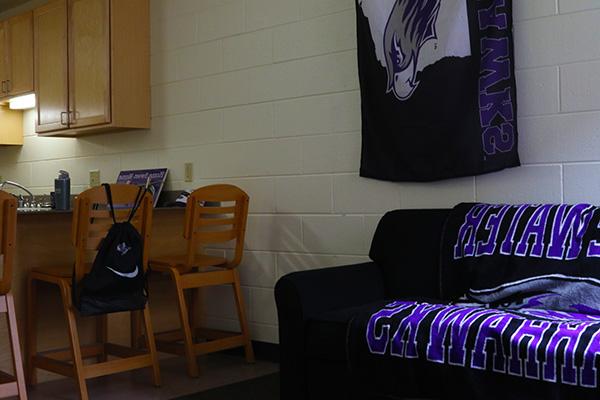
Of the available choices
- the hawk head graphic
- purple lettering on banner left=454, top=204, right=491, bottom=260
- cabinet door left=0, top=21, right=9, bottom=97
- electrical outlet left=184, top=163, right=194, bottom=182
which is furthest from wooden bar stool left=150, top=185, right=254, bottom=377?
cabinet door left=0, top=21, right=9, bottom=97

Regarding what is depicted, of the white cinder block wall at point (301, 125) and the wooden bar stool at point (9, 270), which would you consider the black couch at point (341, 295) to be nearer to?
the white cinder block wall at point (301, 125)

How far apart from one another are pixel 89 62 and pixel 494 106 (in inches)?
114

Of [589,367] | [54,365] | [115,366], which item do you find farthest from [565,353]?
[54,365]

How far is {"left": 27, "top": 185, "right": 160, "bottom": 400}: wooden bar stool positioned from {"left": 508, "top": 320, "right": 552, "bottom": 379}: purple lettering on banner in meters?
1.94

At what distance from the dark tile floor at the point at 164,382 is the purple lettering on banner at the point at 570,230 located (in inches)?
69.4

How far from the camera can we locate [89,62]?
4824mm

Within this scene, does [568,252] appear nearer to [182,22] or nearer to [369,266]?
[369,266]

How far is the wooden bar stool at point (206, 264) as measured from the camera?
378cm

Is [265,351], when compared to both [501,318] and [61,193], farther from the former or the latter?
[501,318]

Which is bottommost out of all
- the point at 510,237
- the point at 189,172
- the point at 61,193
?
the point at 510,237

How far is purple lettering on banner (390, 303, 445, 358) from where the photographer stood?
2.38 metres

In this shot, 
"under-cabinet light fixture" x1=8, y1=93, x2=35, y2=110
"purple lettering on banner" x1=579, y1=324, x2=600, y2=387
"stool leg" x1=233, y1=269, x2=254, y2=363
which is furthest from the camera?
"under-cabinet light fixture" x1=8, y1=93, x2=35, y2=110

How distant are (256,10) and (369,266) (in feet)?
6.06

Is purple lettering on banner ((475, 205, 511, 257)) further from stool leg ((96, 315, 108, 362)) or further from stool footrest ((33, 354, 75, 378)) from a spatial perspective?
stool leg ((96, 315, 108, 362))
